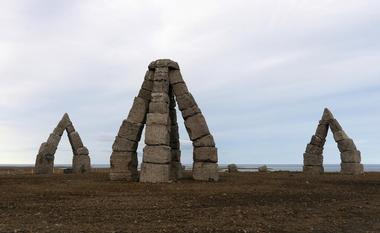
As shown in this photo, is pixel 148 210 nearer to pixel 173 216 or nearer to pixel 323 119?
pixel 173 216

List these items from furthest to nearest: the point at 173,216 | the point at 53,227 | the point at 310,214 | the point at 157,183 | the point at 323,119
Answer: the point at 323,119 → the point at 157,183 → the point at 310,214 → the point at 173,216 → the point at 53,227

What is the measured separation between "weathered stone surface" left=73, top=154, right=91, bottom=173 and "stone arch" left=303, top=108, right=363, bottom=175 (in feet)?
54.6

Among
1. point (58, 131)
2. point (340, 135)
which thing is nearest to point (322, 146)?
point (340, 135)

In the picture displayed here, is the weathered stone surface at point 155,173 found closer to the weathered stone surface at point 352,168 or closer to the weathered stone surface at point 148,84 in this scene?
the weathered stone surface at point 148,84

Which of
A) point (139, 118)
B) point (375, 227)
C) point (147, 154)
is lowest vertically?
point (375, 227)

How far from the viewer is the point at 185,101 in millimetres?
22984

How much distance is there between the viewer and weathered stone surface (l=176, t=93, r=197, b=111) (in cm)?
2297

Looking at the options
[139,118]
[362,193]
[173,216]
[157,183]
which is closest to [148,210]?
[173,216]

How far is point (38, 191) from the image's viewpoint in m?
17.2

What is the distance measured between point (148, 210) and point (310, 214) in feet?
13.9

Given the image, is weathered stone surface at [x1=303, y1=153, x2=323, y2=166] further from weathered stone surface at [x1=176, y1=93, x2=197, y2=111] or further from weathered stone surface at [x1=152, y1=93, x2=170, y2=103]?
weathered stone surface at [x1=152, y1=93, x2=170, y2=103]

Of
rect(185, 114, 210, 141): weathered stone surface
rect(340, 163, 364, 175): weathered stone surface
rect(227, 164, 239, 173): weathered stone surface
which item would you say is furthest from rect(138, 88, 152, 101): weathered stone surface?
rect(340, 163, 364, 175): weathered stone surface

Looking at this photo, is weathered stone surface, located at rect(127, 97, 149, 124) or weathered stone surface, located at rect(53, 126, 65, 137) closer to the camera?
weathered stone surface, located at rect(127, 97, 149, 124)

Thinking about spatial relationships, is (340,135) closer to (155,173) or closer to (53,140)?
(155,173)
